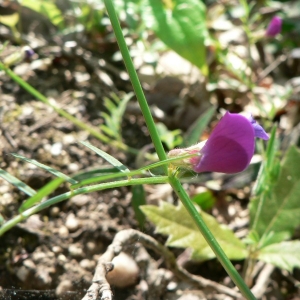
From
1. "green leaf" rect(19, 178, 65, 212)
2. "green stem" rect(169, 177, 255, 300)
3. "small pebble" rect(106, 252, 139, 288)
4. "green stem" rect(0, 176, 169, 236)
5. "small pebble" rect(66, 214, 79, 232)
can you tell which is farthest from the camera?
"small pebble" rect(66, 214, 79, 232)

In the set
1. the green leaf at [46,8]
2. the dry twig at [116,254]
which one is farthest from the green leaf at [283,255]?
the green leaf at [46,8]

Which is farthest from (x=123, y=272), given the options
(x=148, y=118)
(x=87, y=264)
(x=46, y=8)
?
(x=46, y=8)

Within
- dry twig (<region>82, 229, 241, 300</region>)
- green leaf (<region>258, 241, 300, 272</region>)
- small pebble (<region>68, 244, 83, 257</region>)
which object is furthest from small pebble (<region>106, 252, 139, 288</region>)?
green leaf (<region>258, 241, 300, 272</region>)

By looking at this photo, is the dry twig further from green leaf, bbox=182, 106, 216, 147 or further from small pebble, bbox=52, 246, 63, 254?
green leaf, bbox=182, 106, 216, 147

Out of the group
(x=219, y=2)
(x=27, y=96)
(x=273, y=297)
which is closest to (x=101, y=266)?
(x=273, y=297)

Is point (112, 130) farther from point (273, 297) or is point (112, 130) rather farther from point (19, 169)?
point (273, 297)

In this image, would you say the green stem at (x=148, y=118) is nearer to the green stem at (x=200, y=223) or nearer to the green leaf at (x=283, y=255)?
the green stem at (x=200, y=223)

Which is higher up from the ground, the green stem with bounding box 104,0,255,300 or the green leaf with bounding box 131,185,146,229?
the green stem with bounding box 104,0,255,300
